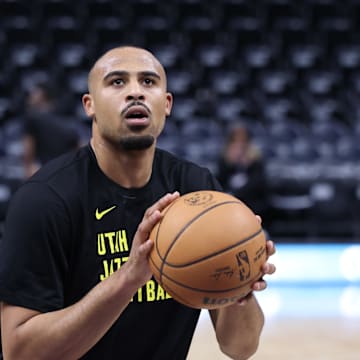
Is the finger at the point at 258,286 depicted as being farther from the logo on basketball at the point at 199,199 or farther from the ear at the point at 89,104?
the ear at the point at 89,104

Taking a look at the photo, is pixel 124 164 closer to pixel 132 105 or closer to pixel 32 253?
pixel 132 105

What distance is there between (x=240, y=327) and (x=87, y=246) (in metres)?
0.49

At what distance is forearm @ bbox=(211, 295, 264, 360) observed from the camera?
2123mm

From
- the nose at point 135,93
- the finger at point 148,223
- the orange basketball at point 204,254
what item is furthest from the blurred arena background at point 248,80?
the finger at point 148,223

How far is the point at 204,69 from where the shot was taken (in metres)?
9.39

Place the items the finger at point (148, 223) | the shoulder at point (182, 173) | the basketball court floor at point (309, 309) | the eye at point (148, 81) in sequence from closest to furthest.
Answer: the finger at point (148, 223) < the eye at point (148, 81) < the shoulder at point (182, 173) < the basketball court floor at point (309, 309)

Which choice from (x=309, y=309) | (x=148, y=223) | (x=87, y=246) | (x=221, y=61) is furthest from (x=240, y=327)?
(x=221, y=61)

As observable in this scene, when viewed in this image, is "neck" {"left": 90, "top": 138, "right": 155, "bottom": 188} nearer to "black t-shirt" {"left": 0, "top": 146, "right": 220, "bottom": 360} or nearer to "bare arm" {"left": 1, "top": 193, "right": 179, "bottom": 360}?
"black t-shirt" {"left": 0, "top": 146, "right": 220, "bottom": 360}

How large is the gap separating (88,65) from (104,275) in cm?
741

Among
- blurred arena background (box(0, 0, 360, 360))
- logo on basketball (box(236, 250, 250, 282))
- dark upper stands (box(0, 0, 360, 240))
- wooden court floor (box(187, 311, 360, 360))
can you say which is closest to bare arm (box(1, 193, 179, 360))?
logo on basketball (box(236, 250, 250, 282))

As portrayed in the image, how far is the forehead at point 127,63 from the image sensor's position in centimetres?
206

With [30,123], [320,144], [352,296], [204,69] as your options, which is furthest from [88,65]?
[352,296]

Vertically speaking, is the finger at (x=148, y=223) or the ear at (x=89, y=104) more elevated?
the ear at (x=89, y=104)

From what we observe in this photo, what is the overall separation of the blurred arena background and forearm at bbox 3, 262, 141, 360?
5.00 meters
